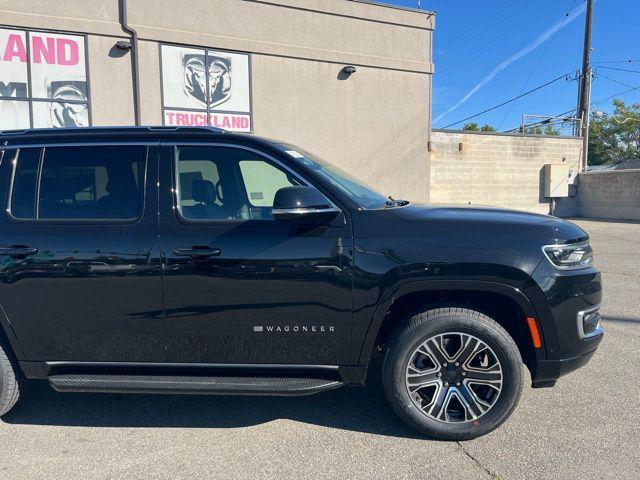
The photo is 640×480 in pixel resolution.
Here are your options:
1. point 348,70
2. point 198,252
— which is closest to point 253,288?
point 198,252

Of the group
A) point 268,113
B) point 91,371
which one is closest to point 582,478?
point 91,371

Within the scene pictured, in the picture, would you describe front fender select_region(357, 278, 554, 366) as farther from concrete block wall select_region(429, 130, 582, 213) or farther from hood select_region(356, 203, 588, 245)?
concrete block wall select_region(429, 130, 582, 213)

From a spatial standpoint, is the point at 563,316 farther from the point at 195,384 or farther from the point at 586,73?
the point at 586,73

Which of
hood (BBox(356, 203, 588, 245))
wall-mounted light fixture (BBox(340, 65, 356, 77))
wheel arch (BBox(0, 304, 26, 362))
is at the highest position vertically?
wall-mounted light fixture (BBox(340, 65, 356, 77))

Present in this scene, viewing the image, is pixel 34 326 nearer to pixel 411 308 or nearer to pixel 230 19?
pixel 411 308

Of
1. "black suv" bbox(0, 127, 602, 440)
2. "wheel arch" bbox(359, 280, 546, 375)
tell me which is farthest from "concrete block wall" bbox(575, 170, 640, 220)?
"wheel arch" bbox(359, 280, 546, 375)

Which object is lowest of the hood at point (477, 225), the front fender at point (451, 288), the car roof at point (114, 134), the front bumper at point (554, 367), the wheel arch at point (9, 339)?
the front bumper at point (554, 367)

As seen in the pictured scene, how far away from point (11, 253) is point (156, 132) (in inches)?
47.9

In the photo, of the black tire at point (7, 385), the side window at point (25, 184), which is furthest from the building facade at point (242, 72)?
the black tire at point (7, 385)

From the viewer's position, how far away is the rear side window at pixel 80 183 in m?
3.28

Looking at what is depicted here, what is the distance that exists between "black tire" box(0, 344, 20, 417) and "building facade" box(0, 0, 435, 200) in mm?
10640

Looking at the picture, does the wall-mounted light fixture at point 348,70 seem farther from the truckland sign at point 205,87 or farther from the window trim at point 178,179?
the window trim at point 178,179

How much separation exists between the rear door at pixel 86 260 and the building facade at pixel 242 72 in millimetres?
10366

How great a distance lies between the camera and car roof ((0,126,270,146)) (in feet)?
11.0
